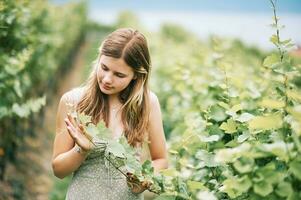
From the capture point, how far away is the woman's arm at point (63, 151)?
2.56 metres

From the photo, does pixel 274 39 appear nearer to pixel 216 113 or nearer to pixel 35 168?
pixel 216 113

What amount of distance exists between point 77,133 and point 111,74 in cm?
54

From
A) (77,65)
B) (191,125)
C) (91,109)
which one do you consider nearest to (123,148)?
(91,109)

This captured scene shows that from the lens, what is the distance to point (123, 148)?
218cm

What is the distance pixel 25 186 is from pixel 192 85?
9.42 feet

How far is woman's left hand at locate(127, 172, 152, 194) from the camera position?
2.36 m

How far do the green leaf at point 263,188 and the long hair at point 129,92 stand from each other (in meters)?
1.15

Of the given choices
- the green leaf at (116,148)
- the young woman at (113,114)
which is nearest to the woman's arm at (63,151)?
the young woman at (113,114)

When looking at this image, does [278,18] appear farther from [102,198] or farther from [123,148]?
[102,198]

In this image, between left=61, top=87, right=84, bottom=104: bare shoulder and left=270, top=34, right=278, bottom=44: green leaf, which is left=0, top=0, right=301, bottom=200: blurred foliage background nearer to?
left=270, top=34, right=278, bottom=44: green leaf

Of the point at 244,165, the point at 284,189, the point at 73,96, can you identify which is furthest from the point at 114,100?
the point at 284,189

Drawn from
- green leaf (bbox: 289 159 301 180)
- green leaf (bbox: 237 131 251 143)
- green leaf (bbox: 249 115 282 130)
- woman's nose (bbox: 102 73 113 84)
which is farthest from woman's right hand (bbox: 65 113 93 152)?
green leaf (bbox: 289 159 301 180)

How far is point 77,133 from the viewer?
2266mm

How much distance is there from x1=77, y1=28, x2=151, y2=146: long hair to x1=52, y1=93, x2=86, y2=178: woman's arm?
13cm
